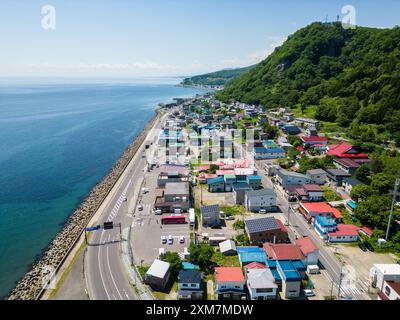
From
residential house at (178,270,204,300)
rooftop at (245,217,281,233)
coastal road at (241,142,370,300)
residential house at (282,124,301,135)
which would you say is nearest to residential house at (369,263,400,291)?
coastal road at (241,142,370,300)

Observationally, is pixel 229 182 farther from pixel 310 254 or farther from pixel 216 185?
pixel 310 254

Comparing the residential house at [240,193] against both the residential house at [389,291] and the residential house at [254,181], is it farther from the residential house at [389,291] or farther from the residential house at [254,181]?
the residential house at [389,291]

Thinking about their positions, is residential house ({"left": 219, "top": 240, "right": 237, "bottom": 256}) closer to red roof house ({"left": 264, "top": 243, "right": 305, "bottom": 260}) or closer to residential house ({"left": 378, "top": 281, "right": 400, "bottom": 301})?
red roof house ({"left": 264, "top": 243, "right": 305, "bottom": 260})

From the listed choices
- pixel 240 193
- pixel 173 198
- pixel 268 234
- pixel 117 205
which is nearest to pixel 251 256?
pixel 268 234

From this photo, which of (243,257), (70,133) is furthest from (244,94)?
(243,257)

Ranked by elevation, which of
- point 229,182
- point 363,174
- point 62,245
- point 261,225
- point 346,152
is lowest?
point 62,245

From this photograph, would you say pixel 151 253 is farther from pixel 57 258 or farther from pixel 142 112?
pixel 142 112

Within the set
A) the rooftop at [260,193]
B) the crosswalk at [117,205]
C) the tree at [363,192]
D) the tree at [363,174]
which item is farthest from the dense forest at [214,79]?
the tree at [363,192]
